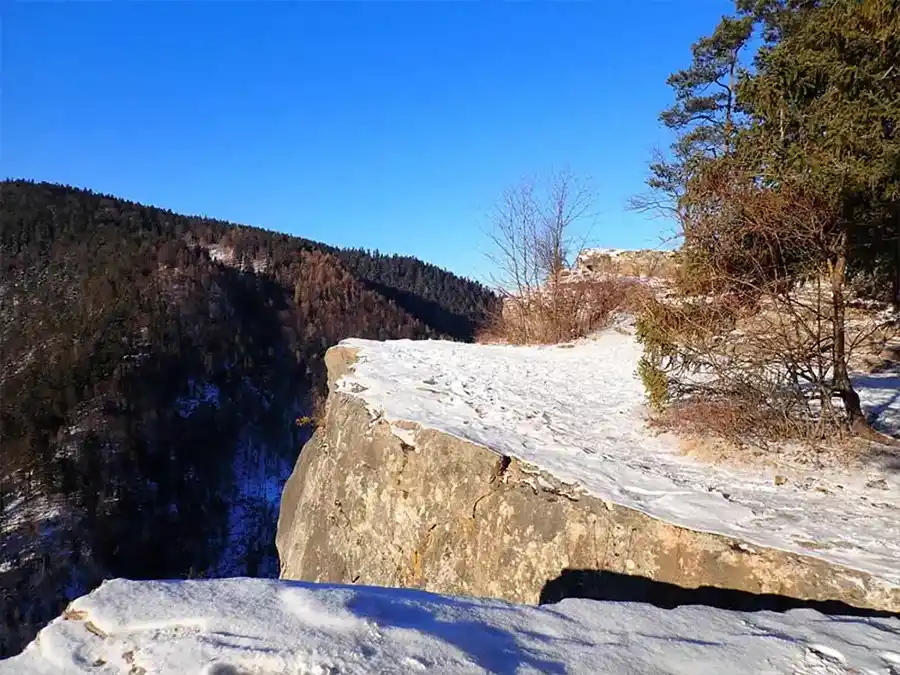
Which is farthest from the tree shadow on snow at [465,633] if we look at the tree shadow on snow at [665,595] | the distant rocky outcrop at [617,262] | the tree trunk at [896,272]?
the distant rocky outcrop at [617,262]

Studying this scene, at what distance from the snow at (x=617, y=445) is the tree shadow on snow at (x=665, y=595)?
12.1 inches

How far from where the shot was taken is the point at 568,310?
48.9 feet

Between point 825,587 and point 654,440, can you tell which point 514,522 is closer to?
point 654,440

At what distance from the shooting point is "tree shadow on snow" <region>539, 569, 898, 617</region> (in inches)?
140

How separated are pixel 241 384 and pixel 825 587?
80616 millimetres

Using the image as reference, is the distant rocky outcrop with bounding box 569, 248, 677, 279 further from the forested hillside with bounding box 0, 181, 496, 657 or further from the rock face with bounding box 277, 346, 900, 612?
the forested hillside with bounding box 0, 181, 496, 657

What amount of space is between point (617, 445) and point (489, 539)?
1.71 metres

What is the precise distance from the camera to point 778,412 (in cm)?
553

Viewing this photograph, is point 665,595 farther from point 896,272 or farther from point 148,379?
point 148,379

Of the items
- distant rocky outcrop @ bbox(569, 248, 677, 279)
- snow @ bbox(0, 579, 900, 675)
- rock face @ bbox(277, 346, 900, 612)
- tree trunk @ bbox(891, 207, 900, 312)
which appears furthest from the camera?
distant rocky outcrop @ bbox(569, 248, 677, 279)

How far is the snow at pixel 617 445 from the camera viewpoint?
4031mm

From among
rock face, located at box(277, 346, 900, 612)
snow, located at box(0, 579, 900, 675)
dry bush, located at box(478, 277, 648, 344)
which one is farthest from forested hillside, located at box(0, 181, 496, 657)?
snow, located at box(0, 579, 900, 675)

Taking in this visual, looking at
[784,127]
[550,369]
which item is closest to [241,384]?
[550,369]

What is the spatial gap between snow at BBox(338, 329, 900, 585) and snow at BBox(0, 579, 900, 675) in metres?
1.40
